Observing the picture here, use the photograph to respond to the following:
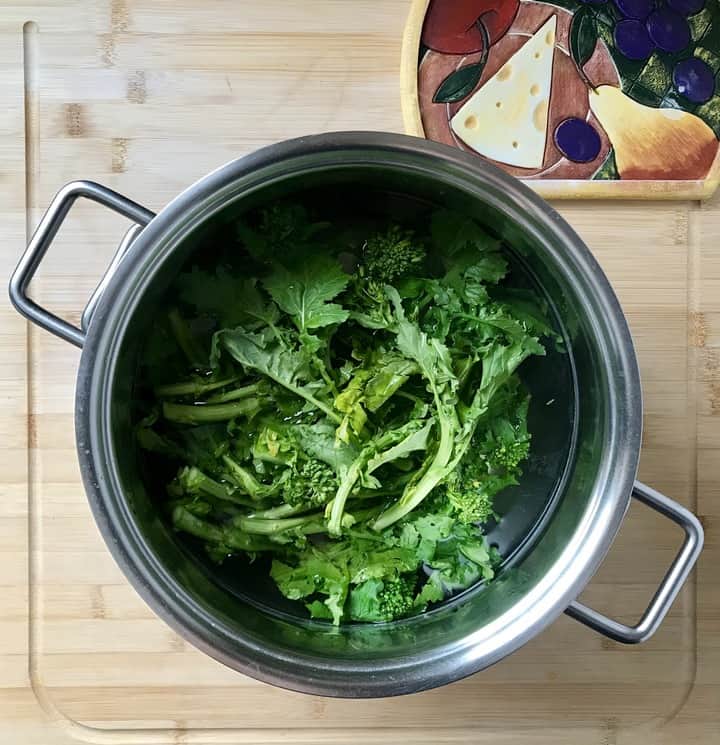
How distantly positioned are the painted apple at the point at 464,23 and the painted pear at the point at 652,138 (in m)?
0.20

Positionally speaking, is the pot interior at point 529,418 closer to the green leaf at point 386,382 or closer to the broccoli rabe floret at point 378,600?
the broccoli rabe floret at point 378,600

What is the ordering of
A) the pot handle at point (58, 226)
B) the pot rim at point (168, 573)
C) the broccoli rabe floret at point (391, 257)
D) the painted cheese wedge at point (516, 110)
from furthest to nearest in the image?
the painted cheese wedge at point (516, 110) → the broccoli rabe floret at point (391, 257) → the pot handle at point (58, 226) → the pot rim at point (168, 573)

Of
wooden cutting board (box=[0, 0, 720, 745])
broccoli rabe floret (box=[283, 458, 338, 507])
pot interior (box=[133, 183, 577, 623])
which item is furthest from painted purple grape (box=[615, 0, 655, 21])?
broccoli rabe floret (box=[283, 458, 338, 507])

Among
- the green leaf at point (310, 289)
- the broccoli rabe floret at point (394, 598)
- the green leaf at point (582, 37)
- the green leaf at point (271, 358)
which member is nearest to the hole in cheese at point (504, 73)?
the green leaf at point (582, 37)

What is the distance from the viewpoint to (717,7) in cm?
137

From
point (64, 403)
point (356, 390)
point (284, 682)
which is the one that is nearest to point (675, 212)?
point (356, 390)

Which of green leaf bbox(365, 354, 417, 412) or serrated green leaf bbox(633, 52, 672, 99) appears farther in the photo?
serrated green leaf bbox(633, 52, 672, 99)

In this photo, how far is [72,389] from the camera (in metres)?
1.37

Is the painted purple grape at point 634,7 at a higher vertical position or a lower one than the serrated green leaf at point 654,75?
higher

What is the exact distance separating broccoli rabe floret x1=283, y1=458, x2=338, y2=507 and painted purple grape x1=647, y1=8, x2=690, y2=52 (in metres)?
0.92

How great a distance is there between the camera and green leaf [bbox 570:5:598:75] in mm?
1358

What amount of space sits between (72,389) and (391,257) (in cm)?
59

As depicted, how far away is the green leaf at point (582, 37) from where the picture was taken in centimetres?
136

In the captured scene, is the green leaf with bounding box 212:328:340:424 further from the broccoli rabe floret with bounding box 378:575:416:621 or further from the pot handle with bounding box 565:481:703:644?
the pot handle with bounding box 565:481:703:644
